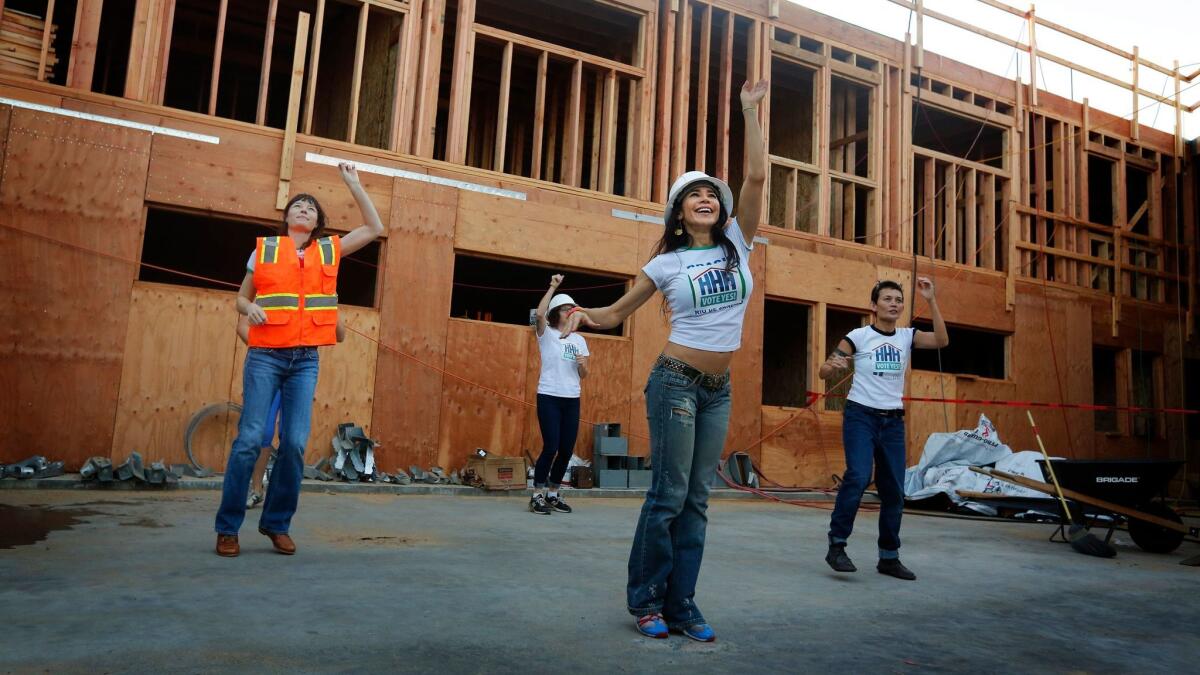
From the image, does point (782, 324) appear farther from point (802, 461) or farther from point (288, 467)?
point (288, 467)

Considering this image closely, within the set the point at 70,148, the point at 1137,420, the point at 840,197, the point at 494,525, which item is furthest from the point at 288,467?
the point at 1137,420

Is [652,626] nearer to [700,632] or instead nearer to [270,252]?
[700,632]

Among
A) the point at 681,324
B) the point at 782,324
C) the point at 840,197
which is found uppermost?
the point at 840,197

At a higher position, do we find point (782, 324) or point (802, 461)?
point (782, 324)

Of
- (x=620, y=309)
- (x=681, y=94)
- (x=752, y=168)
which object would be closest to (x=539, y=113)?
(x=681, y=94)

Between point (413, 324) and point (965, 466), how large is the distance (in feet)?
22.3

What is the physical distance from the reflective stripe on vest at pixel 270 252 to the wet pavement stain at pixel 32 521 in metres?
1.86

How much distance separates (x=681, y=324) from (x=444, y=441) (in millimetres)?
6890

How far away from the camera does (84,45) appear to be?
28.7 feet

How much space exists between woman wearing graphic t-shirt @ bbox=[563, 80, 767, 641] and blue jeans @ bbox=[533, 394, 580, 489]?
3.73 metres

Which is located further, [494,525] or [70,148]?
[70,148]

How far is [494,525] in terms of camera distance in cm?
602

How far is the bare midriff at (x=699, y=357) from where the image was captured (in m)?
3.29

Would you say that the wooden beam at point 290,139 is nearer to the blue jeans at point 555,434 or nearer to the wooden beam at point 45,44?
the wooden beam at point 45,44
